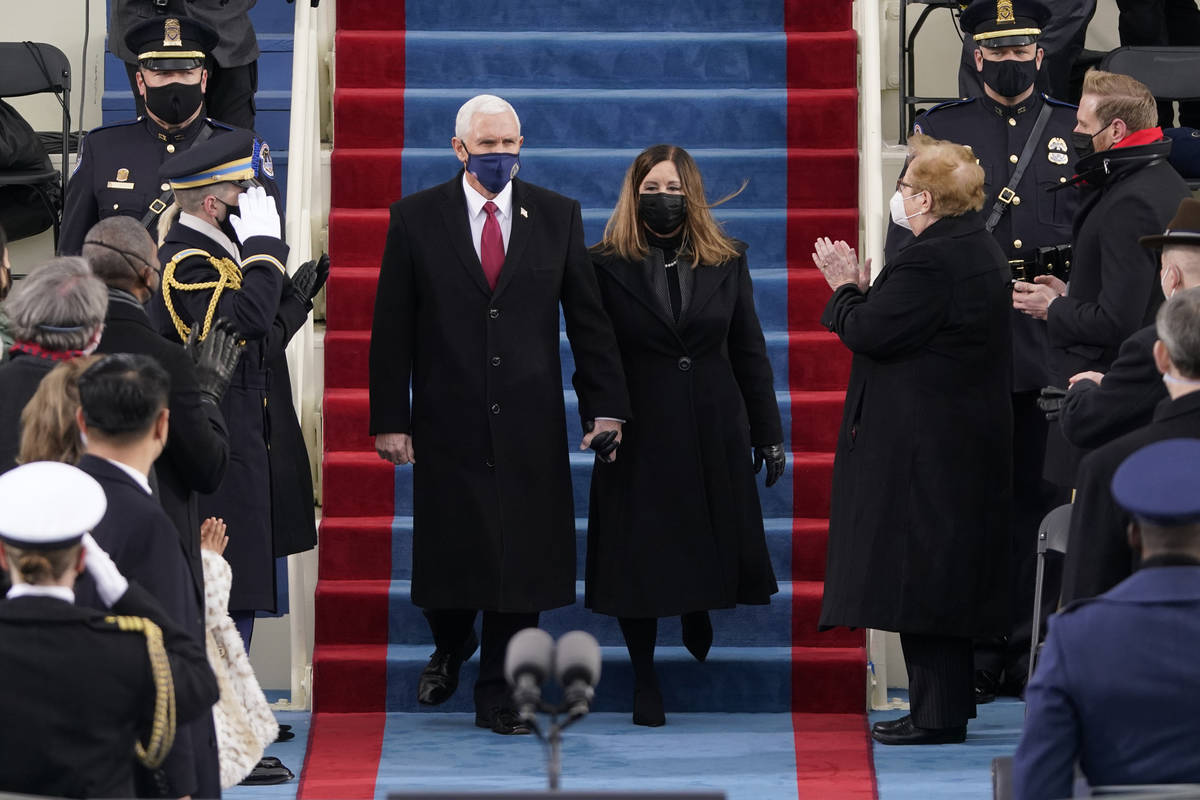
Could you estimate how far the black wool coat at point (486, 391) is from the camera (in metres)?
5.84

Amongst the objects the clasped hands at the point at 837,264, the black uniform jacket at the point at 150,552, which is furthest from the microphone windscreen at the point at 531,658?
the clasped hands at the point at 837,264

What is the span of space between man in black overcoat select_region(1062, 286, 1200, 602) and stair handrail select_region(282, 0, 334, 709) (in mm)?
3080

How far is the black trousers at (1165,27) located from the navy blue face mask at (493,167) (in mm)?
3588

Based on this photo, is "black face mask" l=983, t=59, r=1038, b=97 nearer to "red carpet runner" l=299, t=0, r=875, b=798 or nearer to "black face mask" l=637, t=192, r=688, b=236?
"red carpet runner" l=299, t=0, r=875, b=798

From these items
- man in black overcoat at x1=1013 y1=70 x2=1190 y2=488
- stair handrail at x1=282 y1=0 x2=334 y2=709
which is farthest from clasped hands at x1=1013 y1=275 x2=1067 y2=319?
stair handrail at x1=282 y1=0 x2=334 y2=709

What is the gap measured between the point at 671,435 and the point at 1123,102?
64.6 inches

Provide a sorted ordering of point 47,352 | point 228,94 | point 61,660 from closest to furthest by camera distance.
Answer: point 61,660 < point 47,352 < point 228,94

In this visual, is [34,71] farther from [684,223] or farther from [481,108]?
[684,223]

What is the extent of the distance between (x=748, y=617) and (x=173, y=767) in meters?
3.24

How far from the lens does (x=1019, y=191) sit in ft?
21.8

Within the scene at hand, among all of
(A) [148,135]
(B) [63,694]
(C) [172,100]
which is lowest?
(B) [63,694]

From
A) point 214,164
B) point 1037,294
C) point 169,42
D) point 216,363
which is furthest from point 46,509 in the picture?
point 169,42

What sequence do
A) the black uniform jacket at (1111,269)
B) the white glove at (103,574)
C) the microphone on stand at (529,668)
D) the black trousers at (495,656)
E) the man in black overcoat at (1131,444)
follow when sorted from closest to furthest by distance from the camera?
1. the microphone on stand at (529,668)
2. the white glove at (103,574)
3. the man in black overcoat at (1131,444)
4. the black uniform jacket at (1111,269)
5. the black trousers at (495,656)

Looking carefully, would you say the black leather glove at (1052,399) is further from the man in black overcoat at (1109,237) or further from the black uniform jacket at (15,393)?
the black uniform jacket at (15,393)
